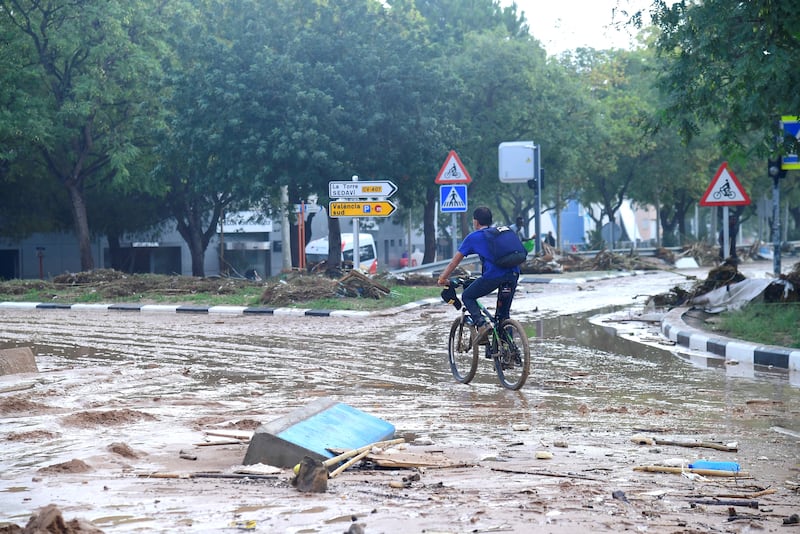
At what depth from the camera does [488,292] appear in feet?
35.8

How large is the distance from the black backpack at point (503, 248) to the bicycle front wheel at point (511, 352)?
649 mm

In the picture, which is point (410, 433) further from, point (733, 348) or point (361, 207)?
point (361, 207)

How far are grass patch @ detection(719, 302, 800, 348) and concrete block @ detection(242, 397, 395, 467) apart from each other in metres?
7.37

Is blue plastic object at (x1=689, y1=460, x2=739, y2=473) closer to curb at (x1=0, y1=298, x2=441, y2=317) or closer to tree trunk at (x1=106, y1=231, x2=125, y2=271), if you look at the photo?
curb at (x1=0, y1=298, x2=441, y2=317)

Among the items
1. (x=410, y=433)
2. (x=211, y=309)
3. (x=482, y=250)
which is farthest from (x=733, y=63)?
(x=211, y=309)

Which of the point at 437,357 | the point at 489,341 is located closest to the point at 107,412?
the point at 489,341

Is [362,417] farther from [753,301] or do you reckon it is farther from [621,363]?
[753,301]

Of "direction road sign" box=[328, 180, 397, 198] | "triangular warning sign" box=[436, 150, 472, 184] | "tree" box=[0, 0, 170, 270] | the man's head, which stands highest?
"tree" box=[0, 0, 170, 270]

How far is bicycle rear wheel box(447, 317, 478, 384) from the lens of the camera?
11.3m

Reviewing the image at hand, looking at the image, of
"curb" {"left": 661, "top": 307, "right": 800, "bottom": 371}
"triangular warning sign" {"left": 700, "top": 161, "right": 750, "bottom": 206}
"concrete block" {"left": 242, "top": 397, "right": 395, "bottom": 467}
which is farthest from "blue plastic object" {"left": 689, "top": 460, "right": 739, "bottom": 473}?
"triangular warning sign" {"left": 700, "top": 161, "right": 750, "bottom": 206}

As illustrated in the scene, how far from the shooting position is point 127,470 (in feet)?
20.3

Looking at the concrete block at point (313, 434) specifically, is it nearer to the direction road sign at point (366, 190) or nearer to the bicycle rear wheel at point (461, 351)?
the bicycle rear wheel at point (461, 351)

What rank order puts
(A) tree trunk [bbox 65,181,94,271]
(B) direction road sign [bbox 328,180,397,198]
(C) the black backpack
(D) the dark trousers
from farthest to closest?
(A) tree trunk [bbox 65,181,94,271], (B) direction road sign [bbox 328,180,397,198], (D) the dark trousers, (C) the black backpack

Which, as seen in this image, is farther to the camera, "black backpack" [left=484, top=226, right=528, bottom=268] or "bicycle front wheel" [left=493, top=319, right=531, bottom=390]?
"black backpack" [left=484, top=226, right=528, bottom=268]
